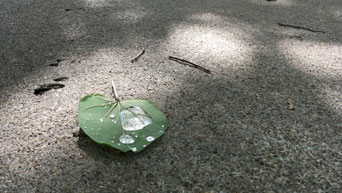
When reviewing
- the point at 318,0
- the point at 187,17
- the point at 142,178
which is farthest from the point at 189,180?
the point at 318,0

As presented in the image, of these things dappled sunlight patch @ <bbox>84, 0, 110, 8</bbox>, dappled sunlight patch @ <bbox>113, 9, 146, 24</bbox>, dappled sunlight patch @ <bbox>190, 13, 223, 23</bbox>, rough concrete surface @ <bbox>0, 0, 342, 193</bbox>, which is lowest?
rough concrete surface @ <bbox>0, 0, 342, 193</bbox>

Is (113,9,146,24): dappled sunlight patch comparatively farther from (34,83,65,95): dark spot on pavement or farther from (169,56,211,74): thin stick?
(34,83,65,95): dark spot on pavement

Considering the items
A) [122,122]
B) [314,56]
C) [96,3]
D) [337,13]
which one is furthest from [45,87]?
[337,13]

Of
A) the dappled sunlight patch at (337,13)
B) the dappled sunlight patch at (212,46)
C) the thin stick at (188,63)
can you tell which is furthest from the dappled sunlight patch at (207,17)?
the dappled sunlight patch at (337,13)

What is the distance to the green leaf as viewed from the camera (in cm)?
81

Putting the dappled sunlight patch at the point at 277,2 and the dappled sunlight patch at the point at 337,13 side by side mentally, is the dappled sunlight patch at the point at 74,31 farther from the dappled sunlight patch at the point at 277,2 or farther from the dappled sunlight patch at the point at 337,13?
the dappled sunlight patch at the point at 337,13

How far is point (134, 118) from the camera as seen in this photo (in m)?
0.88

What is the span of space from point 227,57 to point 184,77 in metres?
0.25

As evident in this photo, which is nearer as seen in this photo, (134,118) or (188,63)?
Answer: (134,118)

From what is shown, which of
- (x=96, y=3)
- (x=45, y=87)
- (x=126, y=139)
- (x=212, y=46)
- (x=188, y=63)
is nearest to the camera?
(x=126, y=139)

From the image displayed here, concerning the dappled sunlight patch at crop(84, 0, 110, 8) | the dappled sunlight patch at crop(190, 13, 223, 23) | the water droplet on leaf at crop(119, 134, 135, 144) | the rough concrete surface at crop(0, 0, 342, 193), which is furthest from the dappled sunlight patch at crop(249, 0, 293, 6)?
the water droplet on leaf at crop(119, 134, 135, 144)

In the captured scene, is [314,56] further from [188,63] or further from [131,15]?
[131,15]

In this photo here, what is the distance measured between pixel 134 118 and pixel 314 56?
85cm

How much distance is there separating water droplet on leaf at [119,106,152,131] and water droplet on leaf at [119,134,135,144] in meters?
0.02
